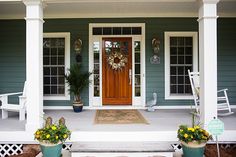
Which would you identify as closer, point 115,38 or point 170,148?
point 170,148

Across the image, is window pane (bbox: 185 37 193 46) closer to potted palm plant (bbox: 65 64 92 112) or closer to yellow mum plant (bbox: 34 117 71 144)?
potted palm plant (bbox: 65 64 92 112)

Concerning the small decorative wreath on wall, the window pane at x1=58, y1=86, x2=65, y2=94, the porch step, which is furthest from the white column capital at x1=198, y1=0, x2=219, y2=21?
the window pane at x1=58, y1=86, x2=65, y2=94

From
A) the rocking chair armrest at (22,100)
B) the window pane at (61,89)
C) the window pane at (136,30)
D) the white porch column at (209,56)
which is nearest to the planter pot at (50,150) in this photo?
the rocking chair armrest at (22,100)

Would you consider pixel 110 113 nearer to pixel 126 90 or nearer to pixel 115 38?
pixel 126 90

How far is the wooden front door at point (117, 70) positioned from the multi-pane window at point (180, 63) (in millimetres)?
1209

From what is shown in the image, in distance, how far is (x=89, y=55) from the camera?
23.5ft

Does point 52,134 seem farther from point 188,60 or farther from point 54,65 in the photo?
point 188,60

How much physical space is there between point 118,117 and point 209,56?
2517 millimetres

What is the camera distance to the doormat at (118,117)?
5.28 m

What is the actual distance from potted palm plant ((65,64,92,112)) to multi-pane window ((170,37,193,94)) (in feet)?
8.19

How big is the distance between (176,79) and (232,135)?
3.15 metres

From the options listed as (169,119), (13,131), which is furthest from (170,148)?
(13,131)

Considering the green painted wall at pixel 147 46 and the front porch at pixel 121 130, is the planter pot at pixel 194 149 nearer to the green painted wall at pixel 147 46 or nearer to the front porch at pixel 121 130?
Result: the front porch at pixel 121 130

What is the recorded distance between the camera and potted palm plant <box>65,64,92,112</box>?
21.7 feet
